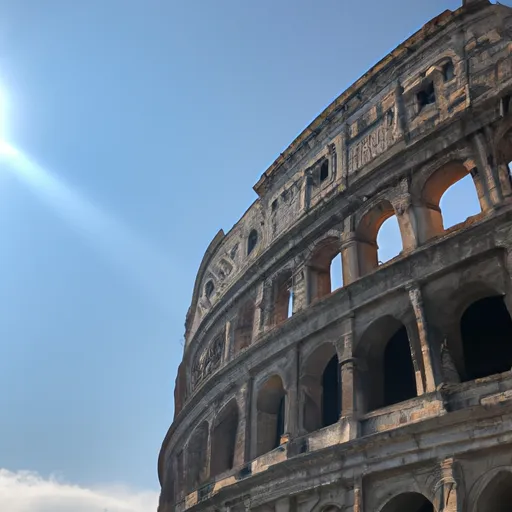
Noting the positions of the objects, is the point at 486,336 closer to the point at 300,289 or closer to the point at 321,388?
the point at 321,388

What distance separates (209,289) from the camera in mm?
19109

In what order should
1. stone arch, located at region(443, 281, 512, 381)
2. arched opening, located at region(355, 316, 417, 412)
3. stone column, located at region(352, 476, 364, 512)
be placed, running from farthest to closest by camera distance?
Result: 1. arched opening, located at region(355, 316, 417, 412)
2. stone arch, located at region(443, 281, 512, 381)
3. stone column, located at region(352, 476, 364, 512)

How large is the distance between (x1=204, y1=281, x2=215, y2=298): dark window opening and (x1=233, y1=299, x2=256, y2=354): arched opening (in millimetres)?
3562

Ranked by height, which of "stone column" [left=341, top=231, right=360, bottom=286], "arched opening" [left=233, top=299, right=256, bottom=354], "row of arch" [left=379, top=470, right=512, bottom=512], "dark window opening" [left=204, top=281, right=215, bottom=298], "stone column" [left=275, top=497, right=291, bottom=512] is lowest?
"row of arch" [left=379, top=470, right=512, bottom=512]

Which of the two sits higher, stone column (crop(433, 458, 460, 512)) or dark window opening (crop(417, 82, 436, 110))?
dark window opening (crop(417, 82, 436, 110))

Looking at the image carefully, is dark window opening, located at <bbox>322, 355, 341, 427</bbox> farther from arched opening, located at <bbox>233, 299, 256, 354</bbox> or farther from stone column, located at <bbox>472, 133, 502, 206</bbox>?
stone column, located at <bbox>472, 133, 502, 206</bbox>

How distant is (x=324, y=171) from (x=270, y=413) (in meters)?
5.61

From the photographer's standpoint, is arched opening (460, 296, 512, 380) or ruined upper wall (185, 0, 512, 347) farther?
ruined upper wall (185, 0, 512, 347)

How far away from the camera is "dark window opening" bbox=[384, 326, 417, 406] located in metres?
10.6

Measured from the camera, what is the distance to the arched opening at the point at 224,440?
1345 centimetres

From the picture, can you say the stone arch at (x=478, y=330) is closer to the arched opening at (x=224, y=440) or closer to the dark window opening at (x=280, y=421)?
the dark window opening at (x=280, y=421)

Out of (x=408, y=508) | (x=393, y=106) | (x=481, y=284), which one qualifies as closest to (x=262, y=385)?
(x=408, y=508)

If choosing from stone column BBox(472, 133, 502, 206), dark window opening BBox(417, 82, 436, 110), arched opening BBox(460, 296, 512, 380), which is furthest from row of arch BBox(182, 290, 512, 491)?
dark window opening BBox(417, 82, 436, 110)

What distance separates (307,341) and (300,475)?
2.53 meters
